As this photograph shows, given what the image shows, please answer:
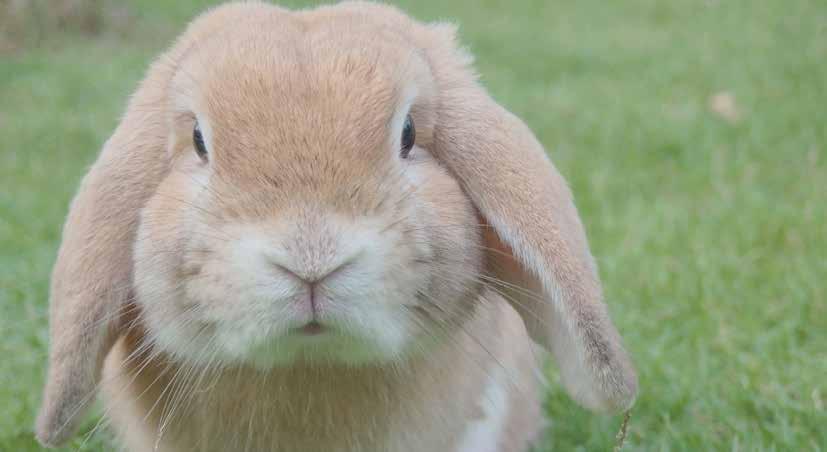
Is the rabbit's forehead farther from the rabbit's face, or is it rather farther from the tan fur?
the tan fur

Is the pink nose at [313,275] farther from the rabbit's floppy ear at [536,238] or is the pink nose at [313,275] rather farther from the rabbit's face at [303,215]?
the rabbit's floppy ear at [536,238]

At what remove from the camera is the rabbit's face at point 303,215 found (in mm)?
1849

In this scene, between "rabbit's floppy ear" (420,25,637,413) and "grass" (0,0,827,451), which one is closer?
"rabbit's floppy ear" (420,25,637,413)

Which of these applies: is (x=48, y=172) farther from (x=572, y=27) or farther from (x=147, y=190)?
(x=572, y=27)

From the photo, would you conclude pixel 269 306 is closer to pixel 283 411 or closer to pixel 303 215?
pixel 303 215

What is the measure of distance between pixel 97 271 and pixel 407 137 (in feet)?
2.44

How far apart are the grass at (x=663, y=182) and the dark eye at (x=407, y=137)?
124 centimetres

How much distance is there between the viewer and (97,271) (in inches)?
89.2

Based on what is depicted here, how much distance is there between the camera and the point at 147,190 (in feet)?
7.52

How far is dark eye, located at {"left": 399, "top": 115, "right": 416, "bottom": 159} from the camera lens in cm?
220

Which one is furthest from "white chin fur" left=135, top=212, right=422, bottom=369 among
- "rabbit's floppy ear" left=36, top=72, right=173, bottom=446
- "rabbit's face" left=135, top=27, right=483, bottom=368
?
"rabbit's floppy ear" left=36, top=72, right=173, bottom=446

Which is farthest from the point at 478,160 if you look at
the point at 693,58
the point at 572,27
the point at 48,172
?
the point at 572,27

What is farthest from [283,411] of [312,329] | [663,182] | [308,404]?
[663,182]

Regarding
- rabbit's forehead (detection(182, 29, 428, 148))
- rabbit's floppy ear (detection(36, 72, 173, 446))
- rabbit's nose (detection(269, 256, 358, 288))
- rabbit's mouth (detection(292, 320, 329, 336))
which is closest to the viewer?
rabbit's nose (detection(269, 256, 358, 288))
